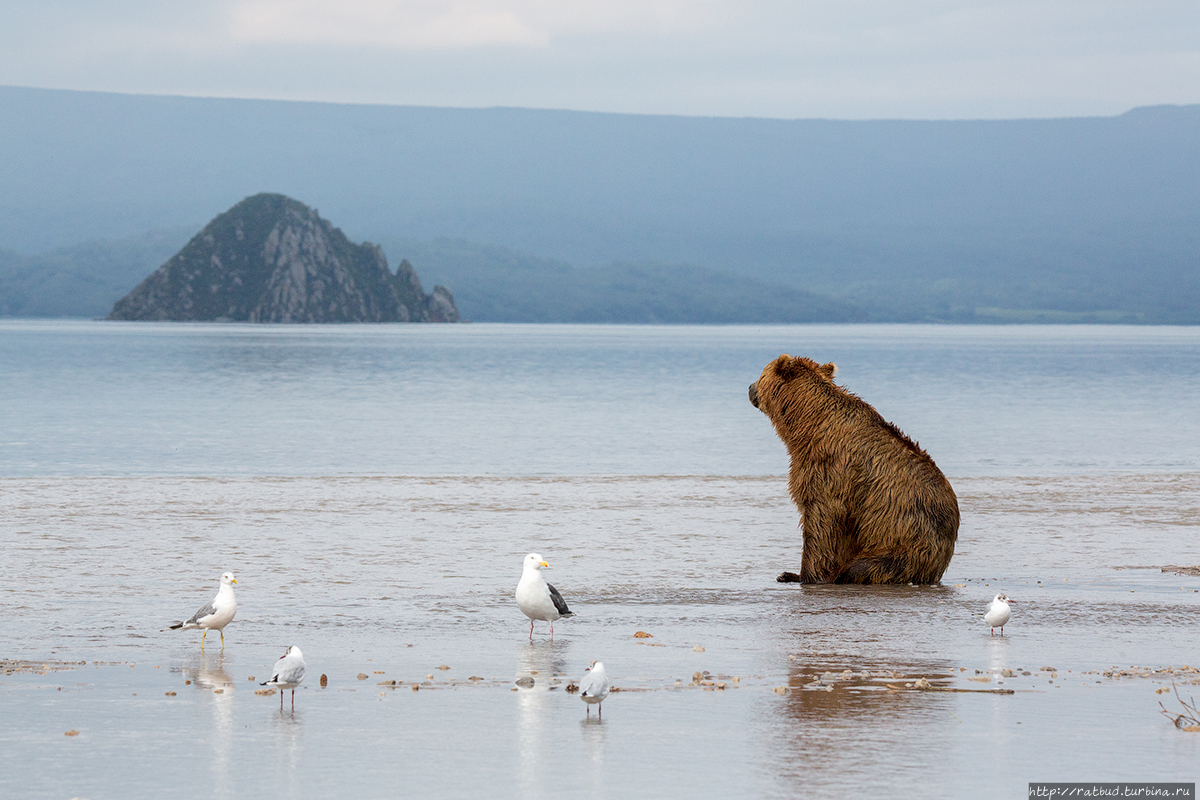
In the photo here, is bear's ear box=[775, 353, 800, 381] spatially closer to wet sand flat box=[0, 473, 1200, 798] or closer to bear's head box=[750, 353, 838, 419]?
bear's head box=[750, 353, 838, 419]

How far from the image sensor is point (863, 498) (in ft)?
39.9

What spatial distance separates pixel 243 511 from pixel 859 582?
30.4 ft

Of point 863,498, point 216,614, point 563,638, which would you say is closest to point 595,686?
point 563,638

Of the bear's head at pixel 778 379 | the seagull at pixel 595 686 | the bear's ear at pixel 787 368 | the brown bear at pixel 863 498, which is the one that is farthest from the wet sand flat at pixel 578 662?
the bear's ear at pixel 787 368

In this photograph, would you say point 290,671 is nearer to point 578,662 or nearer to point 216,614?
point 216,614

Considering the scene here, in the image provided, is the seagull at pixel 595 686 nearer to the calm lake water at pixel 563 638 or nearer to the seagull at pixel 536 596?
the calm lake water at pixel 563 638

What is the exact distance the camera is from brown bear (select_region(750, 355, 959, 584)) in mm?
12094

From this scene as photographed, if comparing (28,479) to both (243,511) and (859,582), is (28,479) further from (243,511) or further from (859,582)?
(859,582)

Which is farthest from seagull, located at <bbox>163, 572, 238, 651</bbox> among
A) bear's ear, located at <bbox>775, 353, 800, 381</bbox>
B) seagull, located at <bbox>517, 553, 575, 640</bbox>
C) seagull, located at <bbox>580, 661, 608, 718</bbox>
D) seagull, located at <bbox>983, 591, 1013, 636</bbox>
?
bear's ear, located at <bbox>775, 353, 800, 381</bbox>

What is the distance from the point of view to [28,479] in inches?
899

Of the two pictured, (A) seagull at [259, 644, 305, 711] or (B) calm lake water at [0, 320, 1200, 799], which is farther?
(A) seagull at [259, 644, 305, 711]

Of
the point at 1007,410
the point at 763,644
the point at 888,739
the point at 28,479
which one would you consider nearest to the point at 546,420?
the point at 1007,410

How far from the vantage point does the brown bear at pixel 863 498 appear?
1209cm

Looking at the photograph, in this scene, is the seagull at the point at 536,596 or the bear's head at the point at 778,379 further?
the bear's head at the point at 778,379
